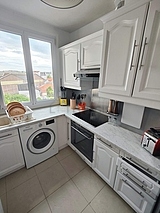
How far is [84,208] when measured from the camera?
1.20 m

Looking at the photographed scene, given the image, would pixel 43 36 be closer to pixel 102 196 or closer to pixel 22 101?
pixel 22 101

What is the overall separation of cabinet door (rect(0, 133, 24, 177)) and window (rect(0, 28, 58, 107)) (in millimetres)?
720

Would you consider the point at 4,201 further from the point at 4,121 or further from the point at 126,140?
the point at 126,140

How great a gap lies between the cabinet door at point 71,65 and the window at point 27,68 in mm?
324

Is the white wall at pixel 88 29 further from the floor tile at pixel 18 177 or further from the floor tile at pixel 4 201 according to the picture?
the floor tile at pixel 4 201

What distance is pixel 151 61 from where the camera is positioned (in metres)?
0.84

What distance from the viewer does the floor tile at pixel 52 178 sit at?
1405mm

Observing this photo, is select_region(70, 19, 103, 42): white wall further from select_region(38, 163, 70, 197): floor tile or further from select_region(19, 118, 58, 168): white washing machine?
select_region(38, 163, 70, 197): floor tile

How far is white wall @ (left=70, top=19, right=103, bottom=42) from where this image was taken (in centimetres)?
165

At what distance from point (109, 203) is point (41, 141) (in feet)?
4.41

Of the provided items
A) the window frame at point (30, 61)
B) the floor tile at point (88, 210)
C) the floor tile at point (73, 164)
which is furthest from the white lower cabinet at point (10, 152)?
the floor tile at point (88, 210)

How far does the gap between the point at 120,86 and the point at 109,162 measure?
95 centimetres

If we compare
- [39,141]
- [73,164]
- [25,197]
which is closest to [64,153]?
[73,164]

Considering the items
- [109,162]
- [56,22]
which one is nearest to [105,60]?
[109,162]
